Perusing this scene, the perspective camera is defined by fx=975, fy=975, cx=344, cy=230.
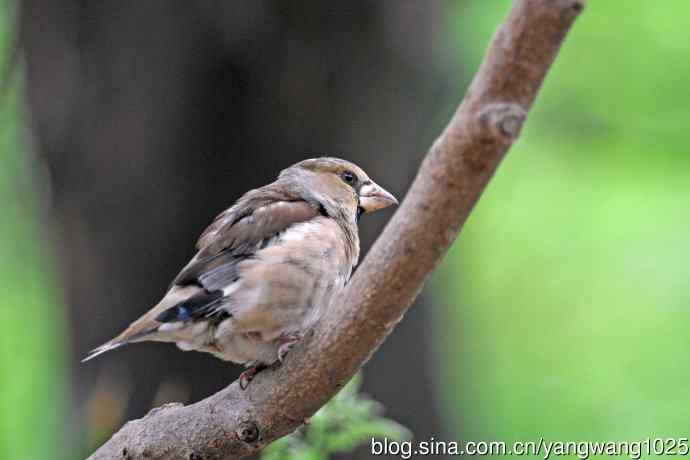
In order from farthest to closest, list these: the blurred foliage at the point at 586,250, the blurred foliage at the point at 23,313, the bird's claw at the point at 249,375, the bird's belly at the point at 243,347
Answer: the blurred foliage at the point at 586,250, the blurred foliage at the point at 23,313, the bird's belly at the point at 243,347, the bird's claw at the point at 249,375

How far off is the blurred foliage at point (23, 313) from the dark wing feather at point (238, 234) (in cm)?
302

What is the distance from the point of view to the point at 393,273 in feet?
8.76

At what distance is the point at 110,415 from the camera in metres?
4.32

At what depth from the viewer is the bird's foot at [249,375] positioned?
337cm

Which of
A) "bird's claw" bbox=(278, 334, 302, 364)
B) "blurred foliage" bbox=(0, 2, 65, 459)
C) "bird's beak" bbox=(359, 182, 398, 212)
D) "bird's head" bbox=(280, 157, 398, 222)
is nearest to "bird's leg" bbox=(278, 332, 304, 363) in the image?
"bird's claw" bbox=(278, 334, 302, 364)

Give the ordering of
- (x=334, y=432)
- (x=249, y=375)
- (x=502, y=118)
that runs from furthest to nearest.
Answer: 1. (x=334, y=432)
2. (x=249, y=375)
3. (x=502, y=118)

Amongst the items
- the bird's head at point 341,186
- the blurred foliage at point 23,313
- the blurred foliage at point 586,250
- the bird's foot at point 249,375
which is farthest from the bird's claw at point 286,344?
the blurred foliage at point 586,250

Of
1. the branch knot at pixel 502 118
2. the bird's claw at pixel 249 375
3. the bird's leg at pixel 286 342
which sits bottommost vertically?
the bird's claw at pixel 249 375

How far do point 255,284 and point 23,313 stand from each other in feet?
19.4

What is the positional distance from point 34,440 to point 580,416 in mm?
4752

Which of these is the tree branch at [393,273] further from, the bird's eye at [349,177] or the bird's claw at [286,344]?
the bird's eye at [349,177]

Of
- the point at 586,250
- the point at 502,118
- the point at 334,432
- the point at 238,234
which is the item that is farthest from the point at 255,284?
the point at 586,250

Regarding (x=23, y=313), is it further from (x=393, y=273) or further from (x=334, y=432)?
(x=393, y=273)

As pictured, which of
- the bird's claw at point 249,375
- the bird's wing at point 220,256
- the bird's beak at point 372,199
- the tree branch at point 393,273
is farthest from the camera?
the bird's beak at point 372,199
